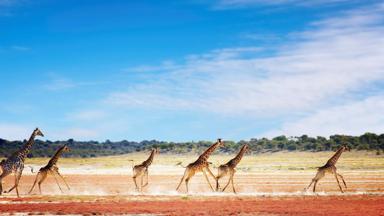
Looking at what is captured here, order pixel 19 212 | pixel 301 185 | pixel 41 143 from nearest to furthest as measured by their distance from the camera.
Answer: pixel 19 212 → pixel 301 185 → pixel 41 143

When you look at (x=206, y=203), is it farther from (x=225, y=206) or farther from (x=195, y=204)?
(x=225, y=206)

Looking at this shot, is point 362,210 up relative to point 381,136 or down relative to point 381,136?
down

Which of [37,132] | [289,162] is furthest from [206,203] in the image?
[289,162]

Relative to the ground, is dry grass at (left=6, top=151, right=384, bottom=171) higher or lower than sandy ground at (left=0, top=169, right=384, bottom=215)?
higher

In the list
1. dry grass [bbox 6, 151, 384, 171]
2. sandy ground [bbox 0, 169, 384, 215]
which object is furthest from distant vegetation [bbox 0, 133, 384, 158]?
sandy ground [bbox 0, 169, 384, 215]

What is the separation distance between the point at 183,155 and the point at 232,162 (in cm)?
7761

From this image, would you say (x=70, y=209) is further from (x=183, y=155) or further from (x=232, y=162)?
(x=183, y=155)

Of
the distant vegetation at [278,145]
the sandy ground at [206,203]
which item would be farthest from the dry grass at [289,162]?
the sandy ground at [206,203]

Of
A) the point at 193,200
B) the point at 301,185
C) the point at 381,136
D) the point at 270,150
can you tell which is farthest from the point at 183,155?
the point at 193,200

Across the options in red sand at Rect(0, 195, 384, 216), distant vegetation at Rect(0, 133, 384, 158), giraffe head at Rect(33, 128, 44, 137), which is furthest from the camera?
distant vegetation at Rect(0, 133, 384, 158)

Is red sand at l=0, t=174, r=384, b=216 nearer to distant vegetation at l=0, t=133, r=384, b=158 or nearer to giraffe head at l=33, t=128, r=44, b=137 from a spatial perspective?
giraffe head at l=33, t=128, r=44, b=137

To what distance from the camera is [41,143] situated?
14062cm

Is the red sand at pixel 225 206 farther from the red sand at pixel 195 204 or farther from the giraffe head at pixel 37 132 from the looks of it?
the giraffe head at pixel 37 132

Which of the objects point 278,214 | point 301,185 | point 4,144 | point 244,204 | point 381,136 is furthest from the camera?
point 4,144
